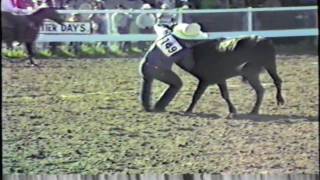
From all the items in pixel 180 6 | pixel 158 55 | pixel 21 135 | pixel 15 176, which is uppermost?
pixel 180 6

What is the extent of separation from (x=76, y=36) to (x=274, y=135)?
105 cm

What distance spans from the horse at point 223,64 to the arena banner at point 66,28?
1.05 ft

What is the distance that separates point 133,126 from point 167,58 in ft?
1.20

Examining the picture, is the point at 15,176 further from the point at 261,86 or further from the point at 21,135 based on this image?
the point at 261,86

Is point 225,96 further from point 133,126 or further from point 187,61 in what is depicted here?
point 133,126

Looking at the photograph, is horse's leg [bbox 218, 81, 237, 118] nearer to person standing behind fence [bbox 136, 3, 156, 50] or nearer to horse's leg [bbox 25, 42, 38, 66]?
person standing behind fence [bbox 136, 3, 156, 50]

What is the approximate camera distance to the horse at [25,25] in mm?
3279

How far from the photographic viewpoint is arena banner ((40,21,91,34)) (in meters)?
3.29

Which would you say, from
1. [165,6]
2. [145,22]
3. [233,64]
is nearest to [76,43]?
[145,22]

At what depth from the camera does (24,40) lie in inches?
131

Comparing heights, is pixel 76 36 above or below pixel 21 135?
above

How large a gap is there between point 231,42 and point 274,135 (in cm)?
49

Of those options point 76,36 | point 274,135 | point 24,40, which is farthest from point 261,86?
point 24,40

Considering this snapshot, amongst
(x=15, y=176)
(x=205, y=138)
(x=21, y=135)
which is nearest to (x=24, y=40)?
(x=21, y=135)
